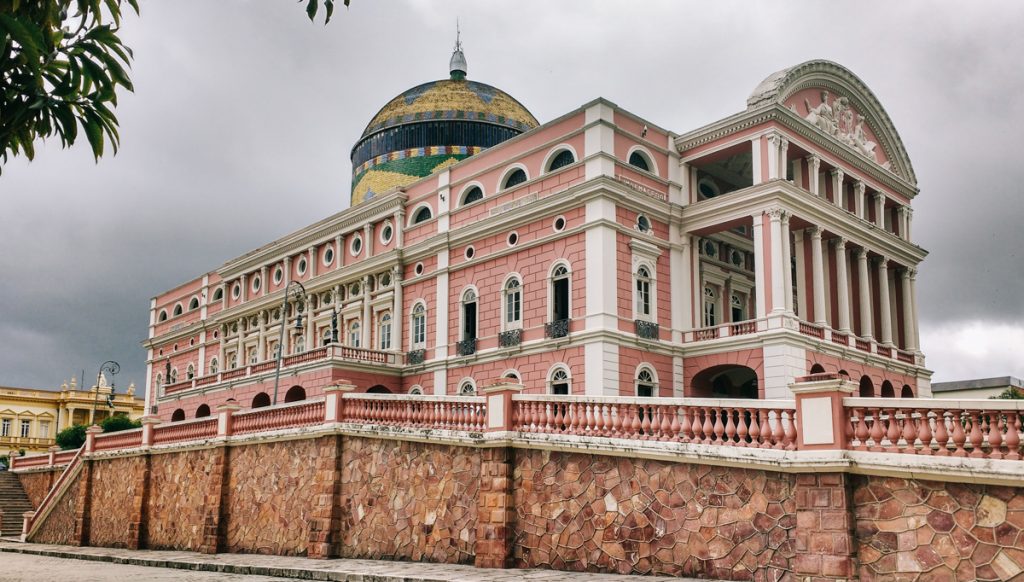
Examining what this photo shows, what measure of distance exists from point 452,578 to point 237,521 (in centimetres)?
933

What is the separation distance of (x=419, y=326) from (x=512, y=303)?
4997 millimetres

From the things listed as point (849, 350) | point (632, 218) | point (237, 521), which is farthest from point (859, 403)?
point (849, 350)

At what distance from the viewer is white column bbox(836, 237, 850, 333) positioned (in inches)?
1166

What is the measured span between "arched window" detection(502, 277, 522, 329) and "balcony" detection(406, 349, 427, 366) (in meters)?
4.17

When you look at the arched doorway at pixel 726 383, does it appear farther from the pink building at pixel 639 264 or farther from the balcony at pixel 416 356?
Answer: the balcony at pixel 416 356

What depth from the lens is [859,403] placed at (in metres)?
11.0

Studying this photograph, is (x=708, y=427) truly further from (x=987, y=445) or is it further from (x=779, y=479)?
(x=987, y=445)

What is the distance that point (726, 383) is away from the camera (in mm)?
30344

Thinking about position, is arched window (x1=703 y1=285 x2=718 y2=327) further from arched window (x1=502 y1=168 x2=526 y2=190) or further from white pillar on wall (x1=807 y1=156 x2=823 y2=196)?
arched window (x1=502 y1=168 x2=526 y2=190)

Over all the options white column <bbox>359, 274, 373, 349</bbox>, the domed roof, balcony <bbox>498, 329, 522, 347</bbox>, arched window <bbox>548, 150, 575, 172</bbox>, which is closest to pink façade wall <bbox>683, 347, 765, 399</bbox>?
balcony <bbox>498, 329, 522, 347</bbox>

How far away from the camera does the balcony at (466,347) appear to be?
98.5ft

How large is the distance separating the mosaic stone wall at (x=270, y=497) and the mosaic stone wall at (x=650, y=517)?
5864 mm

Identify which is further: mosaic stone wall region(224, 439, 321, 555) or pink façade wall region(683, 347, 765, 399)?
pink façade wall region(683, 347, 765, 399)

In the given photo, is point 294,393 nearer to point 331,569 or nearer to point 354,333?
point 354,333
